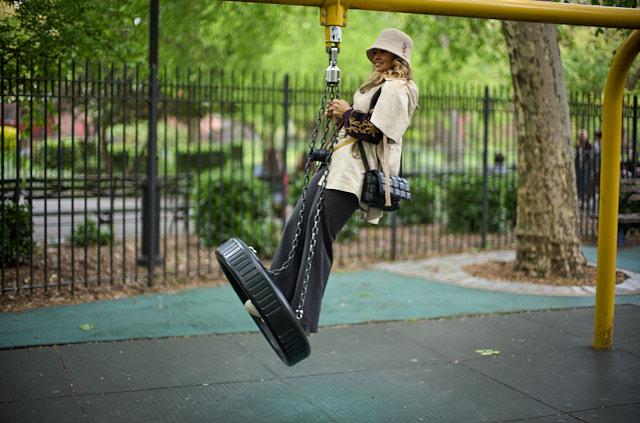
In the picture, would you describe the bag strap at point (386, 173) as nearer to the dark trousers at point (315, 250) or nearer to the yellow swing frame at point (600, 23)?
the dark trousers at point (315, 250)

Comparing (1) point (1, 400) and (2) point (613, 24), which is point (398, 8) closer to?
(2) point (613, 24)

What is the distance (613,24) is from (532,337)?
277 cm

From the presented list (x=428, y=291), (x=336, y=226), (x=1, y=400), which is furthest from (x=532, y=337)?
(x=1, y=400)

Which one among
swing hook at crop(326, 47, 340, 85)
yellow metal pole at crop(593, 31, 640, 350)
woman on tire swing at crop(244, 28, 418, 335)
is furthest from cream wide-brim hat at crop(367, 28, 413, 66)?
yellow metal pole at crop(593, 31, 640, 350)

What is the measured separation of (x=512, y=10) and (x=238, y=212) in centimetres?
638

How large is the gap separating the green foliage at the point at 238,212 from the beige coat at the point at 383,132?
5.48m

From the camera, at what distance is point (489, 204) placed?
12.5 m

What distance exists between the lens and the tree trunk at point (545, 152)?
866cm

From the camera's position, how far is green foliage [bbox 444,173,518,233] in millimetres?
12352

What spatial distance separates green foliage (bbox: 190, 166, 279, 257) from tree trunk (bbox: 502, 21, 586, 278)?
3.61 meters

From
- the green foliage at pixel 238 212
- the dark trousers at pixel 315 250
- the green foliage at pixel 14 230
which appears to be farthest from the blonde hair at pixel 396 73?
the green foliage at pixel 238 212

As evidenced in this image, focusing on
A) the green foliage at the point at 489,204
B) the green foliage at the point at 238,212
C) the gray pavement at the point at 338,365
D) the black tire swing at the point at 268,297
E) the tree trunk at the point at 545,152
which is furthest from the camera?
the green foliage at the point at 489,204

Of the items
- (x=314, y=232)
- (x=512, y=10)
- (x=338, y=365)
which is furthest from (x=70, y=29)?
(x=512, y=10)

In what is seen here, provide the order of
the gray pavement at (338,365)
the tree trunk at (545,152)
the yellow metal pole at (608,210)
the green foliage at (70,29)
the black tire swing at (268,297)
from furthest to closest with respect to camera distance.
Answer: the tree trunk at (545,152) → the green foliage at (70,29) → the yellow metal pole at (608,210) → the gray pavement at (338,365) → the black tire swing at (268,297)
